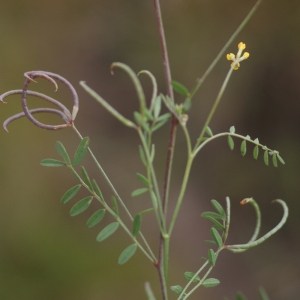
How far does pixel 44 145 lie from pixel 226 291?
0.97m

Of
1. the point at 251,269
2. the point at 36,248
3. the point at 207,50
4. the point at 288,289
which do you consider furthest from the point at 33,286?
the point at 207,50

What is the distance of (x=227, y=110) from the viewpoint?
1822mm

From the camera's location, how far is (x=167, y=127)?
5.83ft

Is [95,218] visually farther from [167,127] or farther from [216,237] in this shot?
[167,127]

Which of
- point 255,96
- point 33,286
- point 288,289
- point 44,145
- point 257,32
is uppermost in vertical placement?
point 257,32

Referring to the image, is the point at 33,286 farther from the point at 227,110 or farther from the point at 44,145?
the point at 227,110

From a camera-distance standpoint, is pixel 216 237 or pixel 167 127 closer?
pixel 216 237

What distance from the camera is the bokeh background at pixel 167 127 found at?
1.54 meters

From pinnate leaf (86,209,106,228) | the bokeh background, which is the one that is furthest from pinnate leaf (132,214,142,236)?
the bokeh background

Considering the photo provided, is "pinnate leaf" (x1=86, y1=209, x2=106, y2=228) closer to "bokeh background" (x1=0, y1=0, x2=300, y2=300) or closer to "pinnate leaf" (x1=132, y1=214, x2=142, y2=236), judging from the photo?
"pinnate leaf" (x1=132, y1=214, x2=142, y2=236)

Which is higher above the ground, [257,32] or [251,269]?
[257,32]

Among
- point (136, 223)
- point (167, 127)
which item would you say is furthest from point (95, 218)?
point (167, 127)

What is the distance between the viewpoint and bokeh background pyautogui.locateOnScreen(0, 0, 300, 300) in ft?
5.05

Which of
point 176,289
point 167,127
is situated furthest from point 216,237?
point 167,127
